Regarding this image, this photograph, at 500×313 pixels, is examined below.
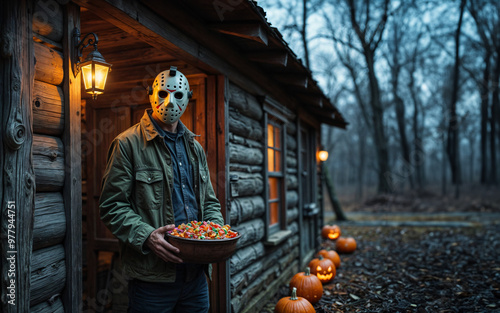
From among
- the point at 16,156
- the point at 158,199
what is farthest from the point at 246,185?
the point at 16,156

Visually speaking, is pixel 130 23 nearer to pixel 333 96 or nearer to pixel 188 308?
pixel 188 308

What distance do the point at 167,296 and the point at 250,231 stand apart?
237 cm

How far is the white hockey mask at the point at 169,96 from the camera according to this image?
2697 mm

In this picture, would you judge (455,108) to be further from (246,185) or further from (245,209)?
(245,209)

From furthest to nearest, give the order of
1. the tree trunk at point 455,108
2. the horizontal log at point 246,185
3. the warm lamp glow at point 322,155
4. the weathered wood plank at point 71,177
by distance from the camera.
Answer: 1. the tree trunk at point 455,108
2. the warm lamp glow at point 322,155
3. the horizontal log at point 246,185
4. the weathered wood plank at point 71,177

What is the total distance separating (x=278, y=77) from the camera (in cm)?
570

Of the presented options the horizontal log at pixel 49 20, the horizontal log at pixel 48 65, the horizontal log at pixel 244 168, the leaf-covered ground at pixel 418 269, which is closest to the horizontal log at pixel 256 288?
the leaf-covered ground at pixel 418 269

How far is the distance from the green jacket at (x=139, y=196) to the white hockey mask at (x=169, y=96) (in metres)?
0.13

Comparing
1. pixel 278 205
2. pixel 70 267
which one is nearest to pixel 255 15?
pixel 70 267

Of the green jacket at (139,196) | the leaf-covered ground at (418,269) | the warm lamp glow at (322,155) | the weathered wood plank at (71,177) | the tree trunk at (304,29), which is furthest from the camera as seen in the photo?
the tree trunk at (304,29)

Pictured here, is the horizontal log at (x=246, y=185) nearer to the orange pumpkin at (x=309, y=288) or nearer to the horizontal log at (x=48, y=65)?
the orange pumpkin at (x=309, y=288)

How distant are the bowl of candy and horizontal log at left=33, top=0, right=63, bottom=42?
4.81 feet

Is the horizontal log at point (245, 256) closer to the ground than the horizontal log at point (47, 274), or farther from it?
closer to the ground

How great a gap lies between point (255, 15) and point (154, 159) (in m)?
1.72
